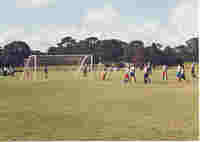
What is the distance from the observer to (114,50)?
3723 inches

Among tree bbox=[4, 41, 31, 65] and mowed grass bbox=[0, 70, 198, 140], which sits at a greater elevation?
tree bbox=[4, 41, 31, 65]

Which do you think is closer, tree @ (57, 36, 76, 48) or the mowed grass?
the mowed grass

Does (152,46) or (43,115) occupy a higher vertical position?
(152,46)

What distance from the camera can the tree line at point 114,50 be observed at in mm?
81188

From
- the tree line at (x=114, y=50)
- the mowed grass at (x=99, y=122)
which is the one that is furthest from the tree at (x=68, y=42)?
the mowed grass at (x=99, y=122)

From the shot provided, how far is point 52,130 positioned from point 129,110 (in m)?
3.36

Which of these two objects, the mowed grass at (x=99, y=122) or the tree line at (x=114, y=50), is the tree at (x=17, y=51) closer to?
the tree line at (x=114, y=50)

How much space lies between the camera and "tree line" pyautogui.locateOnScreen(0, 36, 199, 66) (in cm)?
8119

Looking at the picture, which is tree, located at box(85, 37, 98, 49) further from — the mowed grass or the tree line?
the mowed grass

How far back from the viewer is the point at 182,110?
30.6 ft

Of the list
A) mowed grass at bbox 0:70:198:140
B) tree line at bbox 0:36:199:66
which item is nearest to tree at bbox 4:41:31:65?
tree line at bbox 0:36:199:66

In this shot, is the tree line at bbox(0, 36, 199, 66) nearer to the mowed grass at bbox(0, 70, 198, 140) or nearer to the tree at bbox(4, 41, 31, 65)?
the tree at bbox(4, 41, 31, 65)

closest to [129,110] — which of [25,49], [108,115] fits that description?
[108,115]

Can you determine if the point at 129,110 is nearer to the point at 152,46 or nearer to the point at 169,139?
the point at 169,139
